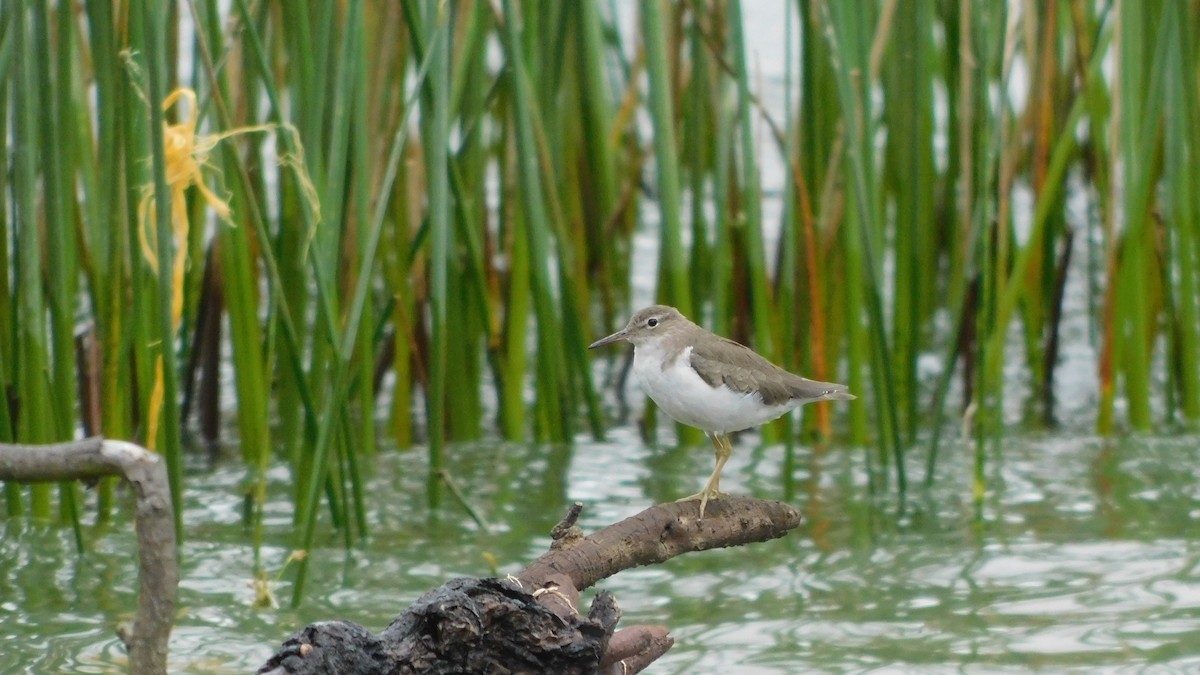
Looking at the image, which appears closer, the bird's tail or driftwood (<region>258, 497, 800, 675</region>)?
driftwood (<region>258, 497, 800, 675</region>)

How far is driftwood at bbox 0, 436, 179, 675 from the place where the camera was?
68.2 inches

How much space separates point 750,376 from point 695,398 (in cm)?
16

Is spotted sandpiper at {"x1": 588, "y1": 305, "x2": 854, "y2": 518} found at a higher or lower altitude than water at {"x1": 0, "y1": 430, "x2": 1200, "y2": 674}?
higher

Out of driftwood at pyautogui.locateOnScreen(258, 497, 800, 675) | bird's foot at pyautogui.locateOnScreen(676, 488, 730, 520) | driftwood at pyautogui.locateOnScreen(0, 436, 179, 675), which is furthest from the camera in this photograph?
bird's foot at pyautogui.locateOnScreen(676, 488, 730, 520)

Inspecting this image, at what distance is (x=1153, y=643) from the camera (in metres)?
3.20

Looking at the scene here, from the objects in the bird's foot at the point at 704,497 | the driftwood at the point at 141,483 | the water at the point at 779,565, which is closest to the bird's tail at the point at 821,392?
the bird's foot at the point at 704,497

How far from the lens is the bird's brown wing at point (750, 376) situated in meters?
2.86

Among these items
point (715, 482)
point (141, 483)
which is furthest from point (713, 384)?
point (141, 483)

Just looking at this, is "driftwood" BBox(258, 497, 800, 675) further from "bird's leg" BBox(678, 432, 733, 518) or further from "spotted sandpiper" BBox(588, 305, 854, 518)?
"spotted sandpiper" BBox(588, 305, 854, 518)

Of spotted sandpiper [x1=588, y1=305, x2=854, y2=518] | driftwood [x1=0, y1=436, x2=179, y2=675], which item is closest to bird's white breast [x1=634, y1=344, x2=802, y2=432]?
spotted sandpiper [x1=588, y1=305, x2=854, y2=518]

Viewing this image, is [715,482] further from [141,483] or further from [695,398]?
[141,483]

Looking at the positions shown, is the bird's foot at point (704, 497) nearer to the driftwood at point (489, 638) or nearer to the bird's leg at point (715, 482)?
the bird's leg at point (715, 482)

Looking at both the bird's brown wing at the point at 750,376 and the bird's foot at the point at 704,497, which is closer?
the bird's foot at the point at 704,497

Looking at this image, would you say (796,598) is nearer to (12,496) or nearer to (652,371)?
(652,371)
